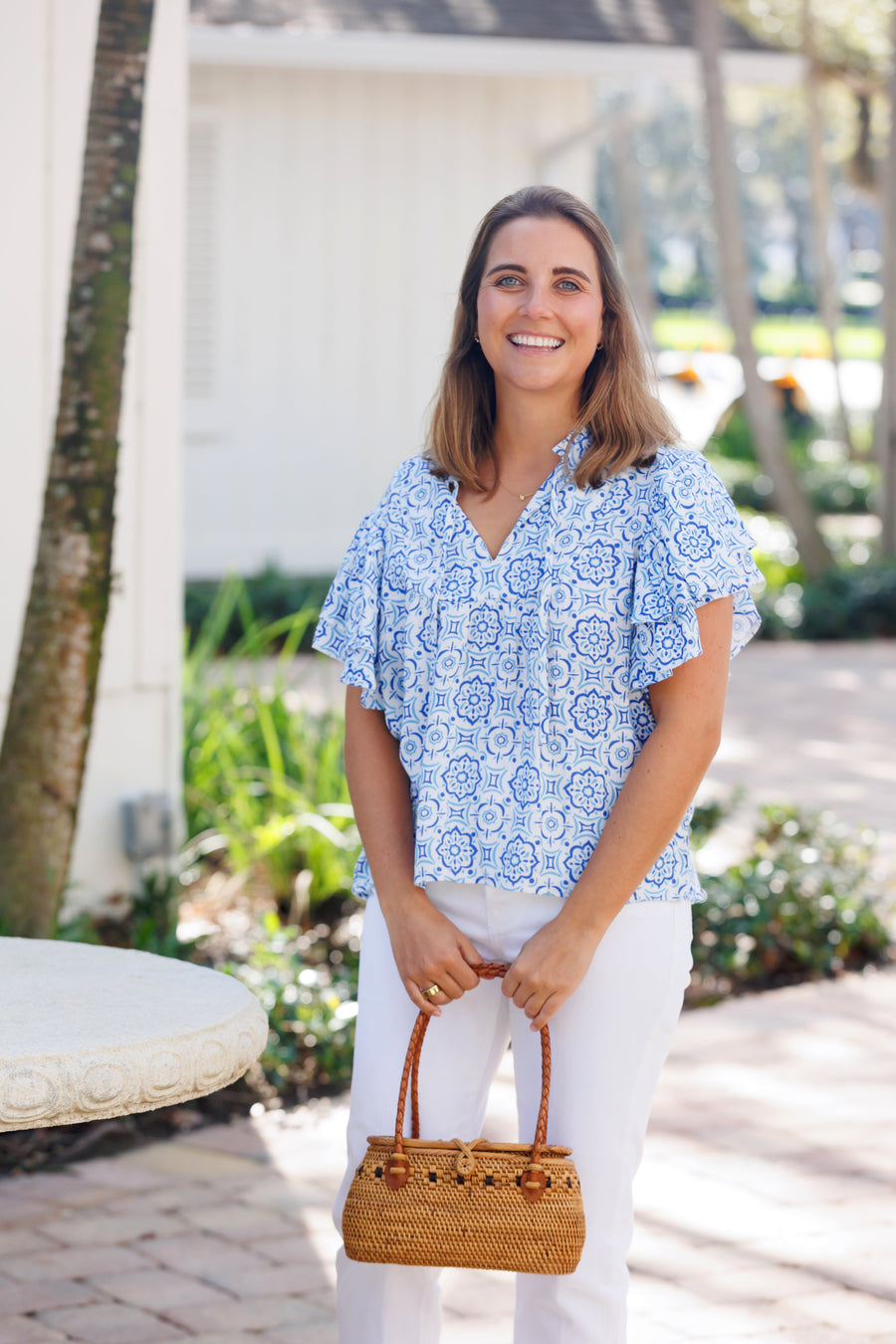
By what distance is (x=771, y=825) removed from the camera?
19.9ft

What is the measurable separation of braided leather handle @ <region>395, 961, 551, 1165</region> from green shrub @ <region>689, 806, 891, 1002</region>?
2830mm

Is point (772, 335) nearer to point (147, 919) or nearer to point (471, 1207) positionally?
point (147, 919)

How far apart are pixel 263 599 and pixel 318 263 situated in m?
2.36

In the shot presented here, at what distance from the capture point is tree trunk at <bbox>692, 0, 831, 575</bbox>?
38.3 feet

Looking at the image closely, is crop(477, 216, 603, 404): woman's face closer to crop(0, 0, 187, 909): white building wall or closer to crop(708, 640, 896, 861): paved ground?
crop(0, 0, 187, 909): white building wall

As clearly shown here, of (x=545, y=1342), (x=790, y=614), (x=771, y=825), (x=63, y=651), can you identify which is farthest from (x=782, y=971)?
(x=790, y=614)

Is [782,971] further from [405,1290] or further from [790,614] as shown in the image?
[790,614]

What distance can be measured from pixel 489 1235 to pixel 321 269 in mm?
9412

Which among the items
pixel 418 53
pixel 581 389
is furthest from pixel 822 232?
pixel 581 389

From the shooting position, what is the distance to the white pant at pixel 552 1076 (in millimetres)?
2301

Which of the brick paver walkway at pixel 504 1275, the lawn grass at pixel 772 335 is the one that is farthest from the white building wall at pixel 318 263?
the lawn grass at pixel 772 335

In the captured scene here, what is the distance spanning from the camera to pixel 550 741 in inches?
90.4

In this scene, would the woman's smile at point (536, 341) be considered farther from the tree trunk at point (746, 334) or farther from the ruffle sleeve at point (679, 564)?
the tree trunk at point (746, 334)

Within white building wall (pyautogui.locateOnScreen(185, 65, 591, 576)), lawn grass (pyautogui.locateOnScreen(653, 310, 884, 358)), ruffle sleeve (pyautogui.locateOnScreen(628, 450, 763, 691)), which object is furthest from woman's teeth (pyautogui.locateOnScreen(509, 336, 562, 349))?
lawn grass (pyautogui.locateOnScreen(653, 310, 884, 358))
